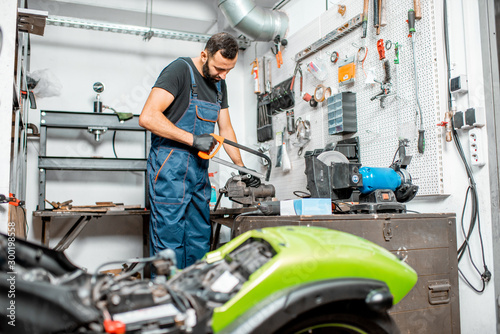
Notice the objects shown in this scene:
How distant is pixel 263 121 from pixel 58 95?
6.20 feet

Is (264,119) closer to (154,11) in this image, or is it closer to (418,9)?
(154,11)

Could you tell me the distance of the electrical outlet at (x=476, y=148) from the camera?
→ 185cm

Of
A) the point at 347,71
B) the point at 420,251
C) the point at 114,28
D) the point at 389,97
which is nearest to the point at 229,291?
the point at 420,251

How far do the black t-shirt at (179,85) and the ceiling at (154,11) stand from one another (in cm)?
164

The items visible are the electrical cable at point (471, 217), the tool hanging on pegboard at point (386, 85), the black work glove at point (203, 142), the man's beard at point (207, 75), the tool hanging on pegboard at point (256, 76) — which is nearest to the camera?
the electrical cable at point (471, 217)

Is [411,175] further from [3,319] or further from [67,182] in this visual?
[67,182]

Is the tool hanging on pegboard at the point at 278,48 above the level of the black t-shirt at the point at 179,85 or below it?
above

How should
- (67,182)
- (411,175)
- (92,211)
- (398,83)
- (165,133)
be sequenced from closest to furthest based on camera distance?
(165,133), (411,175), (398,83), (92,211), (67,182)

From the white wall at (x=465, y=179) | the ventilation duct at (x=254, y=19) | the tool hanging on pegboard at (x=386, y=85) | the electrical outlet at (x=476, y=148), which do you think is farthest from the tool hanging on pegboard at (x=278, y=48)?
the electrical outlet at (x=476, y=148)

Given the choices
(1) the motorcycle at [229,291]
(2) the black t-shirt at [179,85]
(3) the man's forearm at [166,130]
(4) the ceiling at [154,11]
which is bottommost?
(1) the motorcycle at [229,291]

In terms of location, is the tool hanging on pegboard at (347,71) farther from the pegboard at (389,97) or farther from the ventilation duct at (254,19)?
the ventilation duct at (254,19)

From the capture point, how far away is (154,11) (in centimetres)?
392

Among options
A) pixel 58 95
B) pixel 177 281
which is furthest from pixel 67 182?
pixel 177 281

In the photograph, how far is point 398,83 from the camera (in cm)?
226
